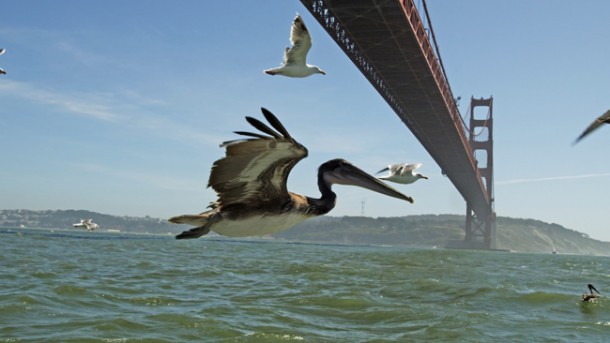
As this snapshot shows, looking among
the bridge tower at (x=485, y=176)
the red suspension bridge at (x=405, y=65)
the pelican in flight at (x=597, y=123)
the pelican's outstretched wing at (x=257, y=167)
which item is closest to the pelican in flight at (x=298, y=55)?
the pelican in flight at (x=597, y=123)

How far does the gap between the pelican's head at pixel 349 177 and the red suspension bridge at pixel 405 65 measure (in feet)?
65.9

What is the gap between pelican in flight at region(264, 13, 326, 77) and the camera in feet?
34.2

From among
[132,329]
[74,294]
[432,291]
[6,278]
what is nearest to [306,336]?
[132,329]

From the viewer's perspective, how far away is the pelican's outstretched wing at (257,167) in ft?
11.1

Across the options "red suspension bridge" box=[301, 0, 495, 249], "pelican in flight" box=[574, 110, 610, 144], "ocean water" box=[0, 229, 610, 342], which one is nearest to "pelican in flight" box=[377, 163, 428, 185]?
"ocean water" box=[0, 229, 610, 342]

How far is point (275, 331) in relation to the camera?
671 cm

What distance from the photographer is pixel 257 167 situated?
3811mm

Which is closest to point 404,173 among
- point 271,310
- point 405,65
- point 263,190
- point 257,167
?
point 271,310

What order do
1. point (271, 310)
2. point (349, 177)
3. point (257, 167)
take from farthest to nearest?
1. point (271, 310)
2. point (349, 177)
3. point (257, 167)

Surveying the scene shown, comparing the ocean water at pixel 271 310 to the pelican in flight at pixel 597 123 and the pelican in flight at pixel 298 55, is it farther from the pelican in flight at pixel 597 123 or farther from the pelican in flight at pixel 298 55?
the pelican in flight at pixel 298 55

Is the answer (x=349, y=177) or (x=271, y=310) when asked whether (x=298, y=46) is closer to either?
(x=271, y=310)

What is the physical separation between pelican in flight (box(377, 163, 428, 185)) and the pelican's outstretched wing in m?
6.82

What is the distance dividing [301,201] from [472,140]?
68641 millimetres

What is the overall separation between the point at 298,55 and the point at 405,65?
20.7 m
